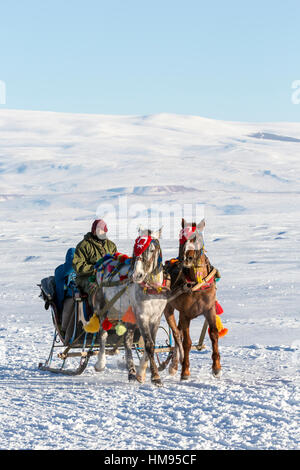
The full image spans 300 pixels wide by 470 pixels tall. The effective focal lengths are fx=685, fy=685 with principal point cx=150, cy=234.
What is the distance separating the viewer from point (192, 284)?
24.4ft

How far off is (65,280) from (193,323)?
5.43 m

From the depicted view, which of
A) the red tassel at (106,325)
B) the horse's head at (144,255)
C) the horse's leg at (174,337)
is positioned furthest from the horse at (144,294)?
the horse's leg at (174,337)

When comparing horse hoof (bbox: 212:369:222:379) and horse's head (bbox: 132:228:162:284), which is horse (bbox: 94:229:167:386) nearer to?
horse's head (bbox: 132:228:162:284)

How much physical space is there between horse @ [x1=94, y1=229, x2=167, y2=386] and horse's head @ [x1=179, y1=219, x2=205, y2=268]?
0.27 meters

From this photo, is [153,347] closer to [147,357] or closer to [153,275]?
[147,357]

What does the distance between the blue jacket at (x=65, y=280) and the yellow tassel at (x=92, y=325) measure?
67cm

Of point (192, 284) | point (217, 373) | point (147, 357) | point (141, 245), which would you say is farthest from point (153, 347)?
point (141, 245)

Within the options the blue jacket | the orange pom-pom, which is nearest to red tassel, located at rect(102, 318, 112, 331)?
the orange pom-pom

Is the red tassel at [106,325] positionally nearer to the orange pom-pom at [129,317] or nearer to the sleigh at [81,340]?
the sleigh at [81,340]

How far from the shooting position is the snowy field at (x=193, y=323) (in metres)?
6.00

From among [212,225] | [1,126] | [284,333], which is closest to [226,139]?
[1,126]

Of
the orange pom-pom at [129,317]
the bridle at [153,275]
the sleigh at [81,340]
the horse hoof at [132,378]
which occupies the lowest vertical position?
the horse hoof at [132,378]

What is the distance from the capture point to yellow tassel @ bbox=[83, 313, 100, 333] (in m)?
8.29

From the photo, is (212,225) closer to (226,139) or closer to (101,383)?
(101,383)
